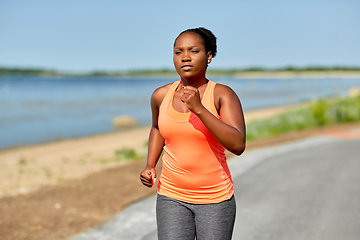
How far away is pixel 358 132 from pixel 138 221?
8.78 meters

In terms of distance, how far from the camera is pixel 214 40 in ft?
7.17

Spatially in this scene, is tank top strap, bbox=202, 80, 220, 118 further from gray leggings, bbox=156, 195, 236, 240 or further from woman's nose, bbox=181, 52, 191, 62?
gray leggings, bbox=156, 195, 236, 240

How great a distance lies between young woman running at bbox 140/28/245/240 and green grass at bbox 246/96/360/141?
9.98 meters

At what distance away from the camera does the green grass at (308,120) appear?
12.6 meters

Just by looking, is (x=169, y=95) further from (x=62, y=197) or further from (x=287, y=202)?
(x=62, y=197)

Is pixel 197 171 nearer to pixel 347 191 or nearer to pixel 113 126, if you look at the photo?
pixel 347 191

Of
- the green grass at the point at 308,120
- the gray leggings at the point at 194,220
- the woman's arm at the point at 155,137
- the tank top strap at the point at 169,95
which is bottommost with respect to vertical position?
the green grass at the point at 308,120

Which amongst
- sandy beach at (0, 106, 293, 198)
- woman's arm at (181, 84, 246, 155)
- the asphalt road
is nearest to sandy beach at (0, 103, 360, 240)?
sandy beach at (0, 106, 293, 198)

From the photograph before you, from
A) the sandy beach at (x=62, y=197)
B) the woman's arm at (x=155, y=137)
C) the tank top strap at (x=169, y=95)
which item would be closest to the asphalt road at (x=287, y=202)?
the sandy beach at (x=62, y=197)

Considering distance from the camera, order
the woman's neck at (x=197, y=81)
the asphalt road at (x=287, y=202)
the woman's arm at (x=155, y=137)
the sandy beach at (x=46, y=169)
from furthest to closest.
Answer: the sandy beach at (x=46, y=169)
the asphalt road at (x=287, y=202)
the woman's arm at (x=155, y=137)
the woman's neck at (x=197, y=81)

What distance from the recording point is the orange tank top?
80.3 inches

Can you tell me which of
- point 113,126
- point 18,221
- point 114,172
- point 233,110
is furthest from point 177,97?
point 113,126

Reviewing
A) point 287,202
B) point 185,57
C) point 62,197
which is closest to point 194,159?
point 185,57

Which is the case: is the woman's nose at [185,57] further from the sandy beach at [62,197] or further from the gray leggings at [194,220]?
the sandy beach at [62,197]
